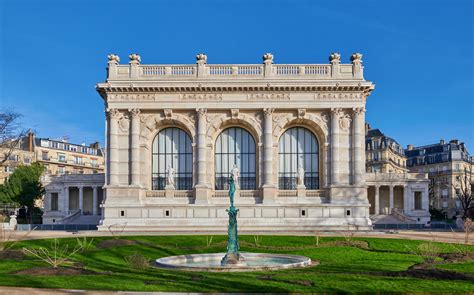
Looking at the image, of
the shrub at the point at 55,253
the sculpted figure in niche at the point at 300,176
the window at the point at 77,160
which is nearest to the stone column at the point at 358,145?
the sculpted figure in niche at the point at 300,176

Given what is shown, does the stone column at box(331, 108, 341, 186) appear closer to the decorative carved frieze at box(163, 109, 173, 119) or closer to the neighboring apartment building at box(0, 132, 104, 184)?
the decorative carved frieze at box(163, 109, 173, 119)

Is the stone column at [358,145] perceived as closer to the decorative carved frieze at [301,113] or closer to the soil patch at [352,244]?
the decorative carved frieze at [301,113]

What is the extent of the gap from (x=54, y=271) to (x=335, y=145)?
3869 centimetres

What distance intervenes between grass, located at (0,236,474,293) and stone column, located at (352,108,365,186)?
20.1 meters

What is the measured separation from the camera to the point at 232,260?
2673 centimetres

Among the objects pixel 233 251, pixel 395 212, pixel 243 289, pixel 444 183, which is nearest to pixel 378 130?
pixel 444 183

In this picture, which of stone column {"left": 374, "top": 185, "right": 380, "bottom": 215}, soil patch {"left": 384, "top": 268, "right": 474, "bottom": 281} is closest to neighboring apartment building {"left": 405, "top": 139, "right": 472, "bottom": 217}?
stone column {"left": 374, "top": 185, "right": 380, "bottom": 215}

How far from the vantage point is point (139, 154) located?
2293 inches

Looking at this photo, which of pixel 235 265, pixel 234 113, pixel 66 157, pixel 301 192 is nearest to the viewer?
pixel 235 265

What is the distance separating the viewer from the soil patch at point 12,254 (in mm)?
29947

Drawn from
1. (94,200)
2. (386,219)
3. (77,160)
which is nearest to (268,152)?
(386,219)

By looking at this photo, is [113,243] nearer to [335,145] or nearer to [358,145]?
[335,145]

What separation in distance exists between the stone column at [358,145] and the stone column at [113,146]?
83.9 feet

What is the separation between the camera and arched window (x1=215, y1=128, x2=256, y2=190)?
2352 inches
